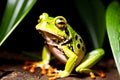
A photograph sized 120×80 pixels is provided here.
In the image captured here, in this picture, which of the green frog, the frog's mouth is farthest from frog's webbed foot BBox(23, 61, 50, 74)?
the frog's mouth

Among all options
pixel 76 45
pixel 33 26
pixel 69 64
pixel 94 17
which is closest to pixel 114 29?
pixel 76 45

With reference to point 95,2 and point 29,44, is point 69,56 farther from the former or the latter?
point 29,44

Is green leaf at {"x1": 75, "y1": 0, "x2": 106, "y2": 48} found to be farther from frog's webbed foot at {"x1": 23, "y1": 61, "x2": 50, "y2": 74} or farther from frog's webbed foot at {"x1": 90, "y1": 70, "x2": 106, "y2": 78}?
frog's webbed foot at {"x1": 23, "y1": 61, "x2": 50, "y2": 74}

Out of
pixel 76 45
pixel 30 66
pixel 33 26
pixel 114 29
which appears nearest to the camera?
pixel 114 29

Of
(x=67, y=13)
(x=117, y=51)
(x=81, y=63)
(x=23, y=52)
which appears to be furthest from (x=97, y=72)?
(x=67, y=13)

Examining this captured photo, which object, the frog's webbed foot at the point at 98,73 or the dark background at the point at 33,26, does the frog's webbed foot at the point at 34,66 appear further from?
the dark background at the point at 33,26

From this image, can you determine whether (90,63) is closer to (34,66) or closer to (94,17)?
(34,66)
